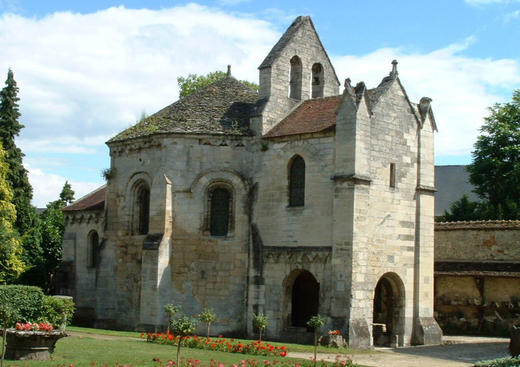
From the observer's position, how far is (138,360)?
19.1 m

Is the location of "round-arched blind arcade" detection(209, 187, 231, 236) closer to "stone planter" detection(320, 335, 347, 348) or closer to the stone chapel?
the stone chapel

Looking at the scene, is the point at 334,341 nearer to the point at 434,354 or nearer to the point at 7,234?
the point at 434,354

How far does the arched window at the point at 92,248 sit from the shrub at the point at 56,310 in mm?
8354

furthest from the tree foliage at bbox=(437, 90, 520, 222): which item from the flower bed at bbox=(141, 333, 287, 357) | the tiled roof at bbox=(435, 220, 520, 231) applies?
the flower bed at bbox=(141, 333, 287, 357)

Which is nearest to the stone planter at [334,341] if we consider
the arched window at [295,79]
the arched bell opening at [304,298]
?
the arched bell opening at [304,298]

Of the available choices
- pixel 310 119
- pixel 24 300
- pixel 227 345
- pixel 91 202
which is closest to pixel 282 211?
pixel 310 119

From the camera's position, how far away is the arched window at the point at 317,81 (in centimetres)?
3431

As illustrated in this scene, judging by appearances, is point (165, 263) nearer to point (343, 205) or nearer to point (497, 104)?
point (343, 205)

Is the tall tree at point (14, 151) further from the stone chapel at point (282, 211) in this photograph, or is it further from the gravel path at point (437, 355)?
the gravel path at point (437, 355)

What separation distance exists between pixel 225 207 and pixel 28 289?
853cm

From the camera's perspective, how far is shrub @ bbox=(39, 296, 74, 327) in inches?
1090

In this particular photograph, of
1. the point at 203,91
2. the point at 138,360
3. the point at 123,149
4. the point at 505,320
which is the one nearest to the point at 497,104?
the point at 505,320

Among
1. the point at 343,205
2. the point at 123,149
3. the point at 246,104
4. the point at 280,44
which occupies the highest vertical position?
the point at 280,44

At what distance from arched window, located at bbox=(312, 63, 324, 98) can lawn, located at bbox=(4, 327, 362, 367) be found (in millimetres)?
13251
